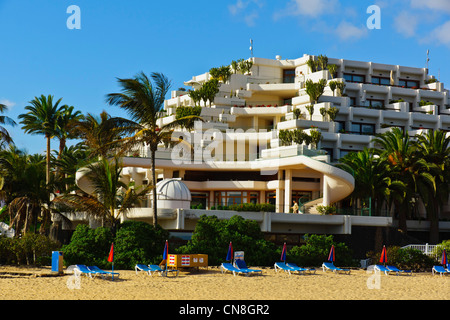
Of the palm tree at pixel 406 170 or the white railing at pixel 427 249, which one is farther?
the palm tree at pixel 406 170

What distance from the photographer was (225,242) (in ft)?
109

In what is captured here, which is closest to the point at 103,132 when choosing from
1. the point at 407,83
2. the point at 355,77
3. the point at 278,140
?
the point at 278,140

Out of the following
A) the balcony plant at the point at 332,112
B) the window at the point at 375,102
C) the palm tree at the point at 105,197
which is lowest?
the palm tree at the point at 105,197

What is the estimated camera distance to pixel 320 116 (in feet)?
191

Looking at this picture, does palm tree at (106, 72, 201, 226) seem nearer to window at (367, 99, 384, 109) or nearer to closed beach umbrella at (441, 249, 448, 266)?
closed beach umbrella at (441, 249, 448, 266)

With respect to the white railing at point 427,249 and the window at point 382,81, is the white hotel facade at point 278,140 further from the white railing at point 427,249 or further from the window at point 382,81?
the white railing at point 427,249

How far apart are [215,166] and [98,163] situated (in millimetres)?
17956

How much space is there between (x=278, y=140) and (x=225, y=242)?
62.6 feet

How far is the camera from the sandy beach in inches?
888

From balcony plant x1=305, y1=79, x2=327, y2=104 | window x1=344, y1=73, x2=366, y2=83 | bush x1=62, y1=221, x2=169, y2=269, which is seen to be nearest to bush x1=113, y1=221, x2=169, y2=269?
Result: bush x1=62, y1=221, x2=169, y2=269

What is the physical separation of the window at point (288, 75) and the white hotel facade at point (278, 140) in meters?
0.11

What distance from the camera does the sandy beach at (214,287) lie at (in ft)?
74.0

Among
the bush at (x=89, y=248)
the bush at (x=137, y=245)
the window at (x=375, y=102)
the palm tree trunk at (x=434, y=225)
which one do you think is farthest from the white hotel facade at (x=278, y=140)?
the bush at (x=89, y=248)

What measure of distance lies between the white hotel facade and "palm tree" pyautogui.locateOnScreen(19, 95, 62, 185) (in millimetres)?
7029
